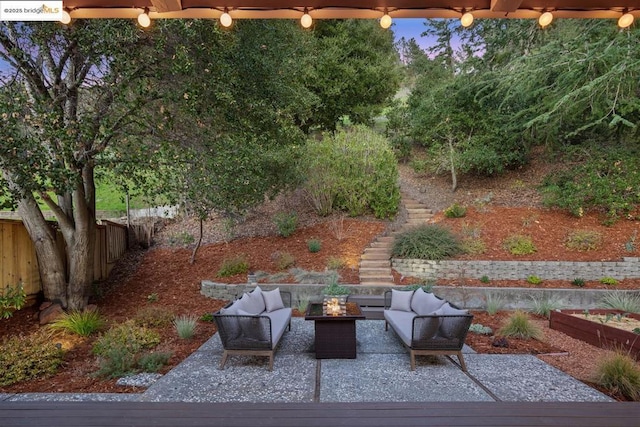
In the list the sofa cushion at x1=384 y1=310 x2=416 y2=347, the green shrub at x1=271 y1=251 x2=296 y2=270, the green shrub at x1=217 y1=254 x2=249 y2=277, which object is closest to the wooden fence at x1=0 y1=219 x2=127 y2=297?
the green shrub at x1=217 y1=254 x2=249 y2=277

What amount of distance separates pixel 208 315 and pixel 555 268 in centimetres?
724

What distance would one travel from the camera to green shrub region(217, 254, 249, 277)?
26.7ft

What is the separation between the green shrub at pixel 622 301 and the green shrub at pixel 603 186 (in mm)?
2988

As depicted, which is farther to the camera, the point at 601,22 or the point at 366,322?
the point at 601,22

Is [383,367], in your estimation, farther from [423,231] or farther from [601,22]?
[601,22]

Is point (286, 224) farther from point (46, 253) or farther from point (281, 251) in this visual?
point (46, 253)

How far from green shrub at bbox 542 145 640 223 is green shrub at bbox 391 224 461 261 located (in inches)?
142

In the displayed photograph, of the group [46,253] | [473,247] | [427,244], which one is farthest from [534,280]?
[46,253]

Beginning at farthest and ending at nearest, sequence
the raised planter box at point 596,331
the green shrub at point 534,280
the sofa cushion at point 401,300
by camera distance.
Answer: the green shrub at point 534,280 → the sofa cushion at point 401,300 → the raised planter box at point 596,331

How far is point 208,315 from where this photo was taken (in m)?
6.30

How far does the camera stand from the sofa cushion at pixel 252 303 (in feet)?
16.8

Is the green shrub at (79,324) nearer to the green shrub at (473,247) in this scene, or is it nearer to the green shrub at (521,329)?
the green shrub at (521,329)

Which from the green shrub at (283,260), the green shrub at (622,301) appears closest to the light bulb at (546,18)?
the green shrub at (622,301)

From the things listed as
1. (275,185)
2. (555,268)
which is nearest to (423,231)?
(555,268)
